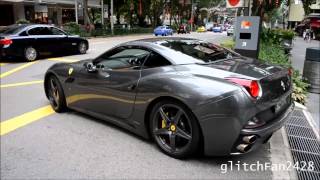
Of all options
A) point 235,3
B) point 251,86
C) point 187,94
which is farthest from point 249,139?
point 235,3

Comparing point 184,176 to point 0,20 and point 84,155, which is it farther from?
point 0,20

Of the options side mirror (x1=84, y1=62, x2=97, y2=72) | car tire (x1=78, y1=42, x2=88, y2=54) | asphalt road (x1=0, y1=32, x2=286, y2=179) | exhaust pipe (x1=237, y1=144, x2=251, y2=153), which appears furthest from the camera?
car tire (x1=78, y1=42, x2=88, y2=54)

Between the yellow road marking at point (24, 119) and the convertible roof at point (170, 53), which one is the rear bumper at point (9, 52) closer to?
the yellow road marking at point (24, 119)

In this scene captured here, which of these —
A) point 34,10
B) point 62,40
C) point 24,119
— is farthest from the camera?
point 34,10

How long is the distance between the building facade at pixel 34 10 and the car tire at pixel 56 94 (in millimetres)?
27184

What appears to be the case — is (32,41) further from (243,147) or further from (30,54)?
(243,147)

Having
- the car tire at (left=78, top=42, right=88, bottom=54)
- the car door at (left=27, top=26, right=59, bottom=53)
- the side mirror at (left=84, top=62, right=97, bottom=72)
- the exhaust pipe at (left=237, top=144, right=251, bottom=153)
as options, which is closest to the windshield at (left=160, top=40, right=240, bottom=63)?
the side mirror at (left=84, top=62, right=97, bottom=72)

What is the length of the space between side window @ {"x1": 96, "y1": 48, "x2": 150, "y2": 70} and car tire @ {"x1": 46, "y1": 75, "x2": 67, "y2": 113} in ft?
3.63

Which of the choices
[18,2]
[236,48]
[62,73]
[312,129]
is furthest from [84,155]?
[18,2]

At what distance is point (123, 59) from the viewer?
198 inches

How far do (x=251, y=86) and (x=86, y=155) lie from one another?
213cm

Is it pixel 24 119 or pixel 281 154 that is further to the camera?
pixel 24 119

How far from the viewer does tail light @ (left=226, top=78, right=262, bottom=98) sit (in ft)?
11.9

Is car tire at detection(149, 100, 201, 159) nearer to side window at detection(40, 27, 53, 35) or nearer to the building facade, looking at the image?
side window at detection(40, 27, 53, 35)
